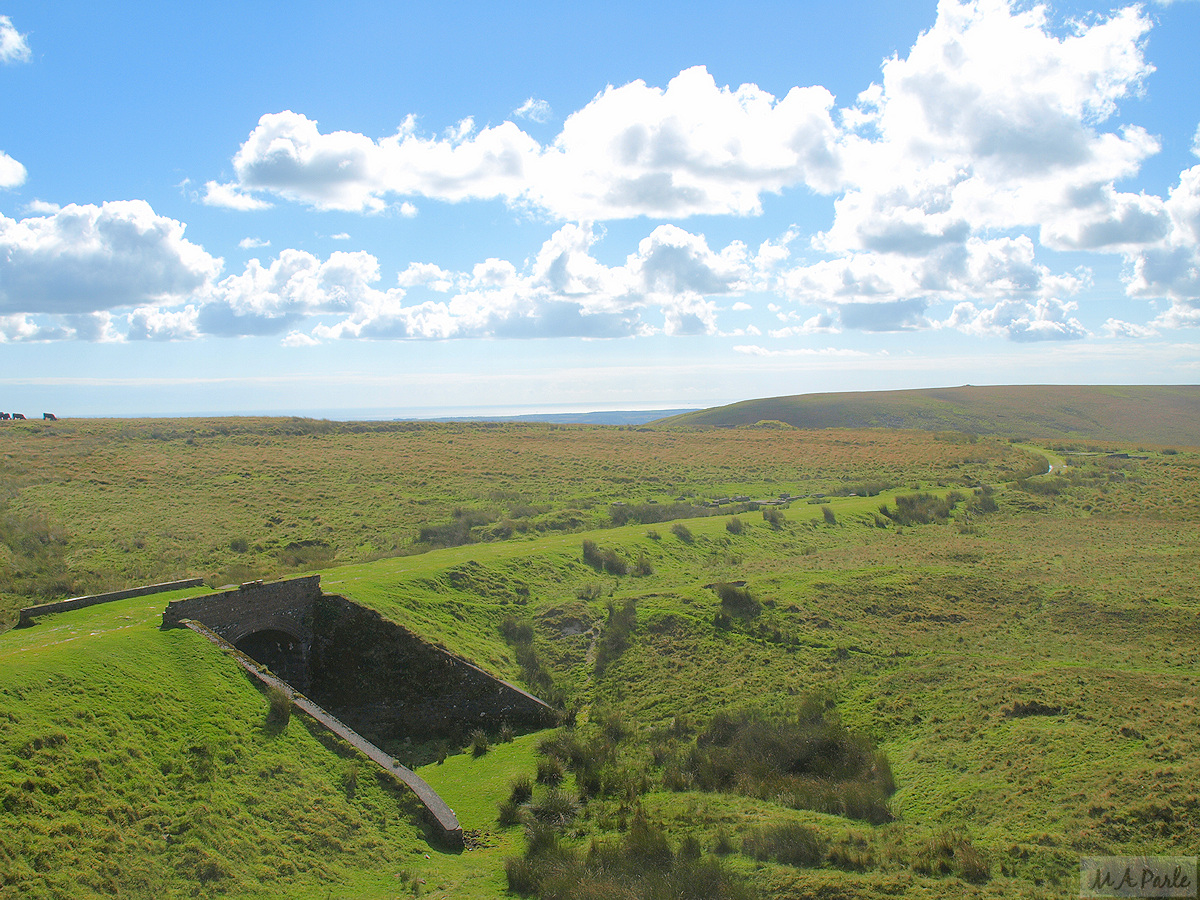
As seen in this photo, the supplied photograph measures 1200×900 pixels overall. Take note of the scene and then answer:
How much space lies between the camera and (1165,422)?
137 m

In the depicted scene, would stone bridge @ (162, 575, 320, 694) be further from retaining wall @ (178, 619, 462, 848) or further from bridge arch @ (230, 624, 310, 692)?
retaining wall @ (178, 619, 462, 848)

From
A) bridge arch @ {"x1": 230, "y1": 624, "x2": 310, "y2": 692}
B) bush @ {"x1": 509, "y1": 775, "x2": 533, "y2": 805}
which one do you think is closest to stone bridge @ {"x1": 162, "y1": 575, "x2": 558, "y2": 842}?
bridge arch @ {"x1": 230, "y1": 624, "x2": 310, "y2": 692}

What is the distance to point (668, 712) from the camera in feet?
68.0

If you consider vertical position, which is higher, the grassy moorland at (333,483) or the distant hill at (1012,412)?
the distant hill at (1012,412)

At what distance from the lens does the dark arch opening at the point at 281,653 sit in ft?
66.5

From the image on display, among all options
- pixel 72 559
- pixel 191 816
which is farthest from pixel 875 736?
pixel 72 559

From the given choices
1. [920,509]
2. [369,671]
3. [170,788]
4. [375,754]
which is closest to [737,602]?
[369,671]

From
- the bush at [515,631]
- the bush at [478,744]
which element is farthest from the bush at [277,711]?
the bush at [515,631]

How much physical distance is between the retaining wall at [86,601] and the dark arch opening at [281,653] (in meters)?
3.96

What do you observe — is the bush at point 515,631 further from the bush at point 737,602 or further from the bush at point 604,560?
the bush at point 737,602

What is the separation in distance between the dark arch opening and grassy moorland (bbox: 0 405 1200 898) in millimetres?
2268

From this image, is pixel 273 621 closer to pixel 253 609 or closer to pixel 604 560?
pixel 253 609

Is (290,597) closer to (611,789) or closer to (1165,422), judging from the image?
(611,789)

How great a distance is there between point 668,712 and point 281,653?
11.3 metres
